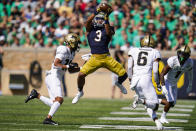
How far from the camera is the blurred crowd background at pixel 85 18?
1806cm

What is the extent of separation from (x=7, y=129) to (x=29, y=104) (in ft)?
18.4

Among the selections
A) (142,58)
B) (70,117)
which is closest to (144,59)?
(142,58)

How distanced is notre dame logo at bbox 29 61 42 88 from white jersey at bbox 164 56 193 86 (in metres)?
8.56

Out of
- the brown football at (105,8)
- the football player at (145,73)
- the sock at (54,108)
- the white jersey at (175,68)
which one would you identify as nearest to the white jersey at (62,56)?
the sock at (54,108)

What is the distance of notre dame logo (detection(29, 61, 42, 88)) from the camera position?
62.5 ft

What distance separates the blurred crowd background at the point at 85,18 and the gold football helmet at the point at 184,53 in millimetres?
7058

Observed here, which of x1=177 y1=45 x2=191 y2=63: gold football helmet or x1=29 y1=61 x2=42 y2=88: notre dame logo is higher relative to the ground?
x1=177 y1=45 x2=191 y2=63: gold football helmet

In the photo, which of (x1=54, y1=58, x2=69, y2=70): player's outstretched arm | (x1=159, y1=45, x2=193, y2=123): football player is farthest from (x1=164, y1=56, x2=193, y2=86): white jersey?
(x1=54, y1=58, x2=69, y2=70): player's outstretched arm

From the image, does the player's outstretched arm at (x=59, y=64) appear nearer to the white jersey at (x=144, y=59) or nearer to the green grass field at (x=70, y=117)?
the green grass field at (x=70, y=117)

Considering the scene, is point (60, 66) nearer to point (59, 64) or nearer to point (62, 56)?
point (59, 64)

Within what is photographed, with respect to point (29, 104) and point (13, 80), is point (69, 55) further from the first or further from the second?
point (13, 80)

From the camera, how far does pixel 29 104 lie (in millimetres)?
14711

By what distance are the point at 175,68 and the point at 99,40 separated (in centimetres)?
174

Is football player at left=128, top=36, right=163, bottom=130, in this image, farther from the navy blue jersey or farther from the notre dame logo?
the notre dame logo
